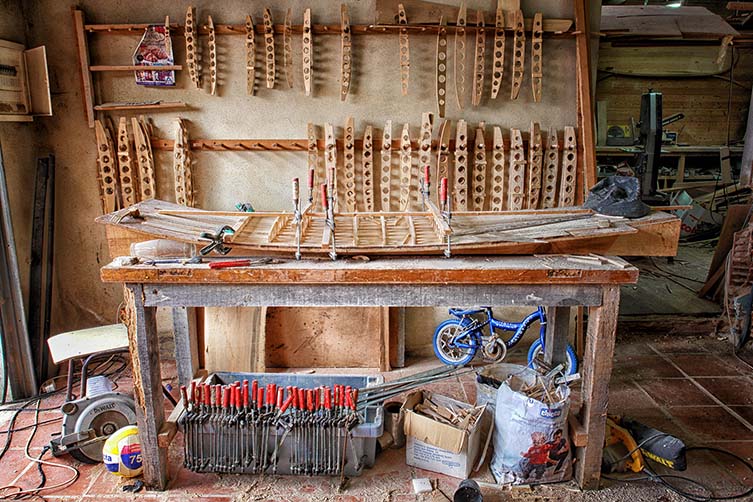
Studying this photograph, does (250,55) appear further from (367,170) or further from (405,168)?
(405,168)

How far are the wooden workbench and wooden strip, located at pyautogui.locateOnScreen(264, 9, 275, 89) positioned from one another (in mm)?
2048

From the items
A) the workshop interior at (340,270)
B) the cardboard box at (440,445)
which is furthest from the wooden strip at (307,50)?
the cardboard box at (440,445)

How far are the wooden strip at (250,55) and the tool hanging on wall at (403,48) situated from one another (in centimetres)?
109

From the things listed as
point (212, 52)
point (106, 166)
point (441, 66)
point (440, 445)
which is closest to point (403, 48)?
point (441, 66)

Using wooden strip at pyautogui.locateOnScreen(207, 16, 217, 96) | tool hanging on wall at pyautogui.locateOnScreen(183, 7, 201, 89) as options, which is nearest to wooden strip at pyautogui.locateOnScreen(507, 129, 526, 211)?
wooden strip at pyautogui.locateOnScreen(207, 16, 217, 96)

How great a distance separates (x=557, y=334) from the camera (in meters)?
3.35

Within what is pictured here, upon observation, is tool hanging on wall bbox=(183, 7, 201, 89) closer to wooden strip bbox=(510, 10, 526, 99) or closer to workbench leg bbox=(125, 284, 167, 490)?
workbench leg bbox=(125, 284, 167, 490)

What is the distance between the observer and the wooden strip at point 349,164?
4039mm

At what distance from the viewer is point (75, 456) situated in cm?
298

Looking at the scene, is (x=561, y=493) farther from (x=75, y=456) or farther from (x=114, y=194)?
(x=114, y=194)

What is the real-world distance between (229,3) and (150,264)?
2.41 m

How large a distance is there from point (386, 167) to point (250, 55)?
1307mm

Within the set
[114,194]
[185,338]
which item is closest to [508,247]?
[185,338]

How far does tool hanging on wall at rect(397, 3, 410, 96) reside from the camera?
3893mm
